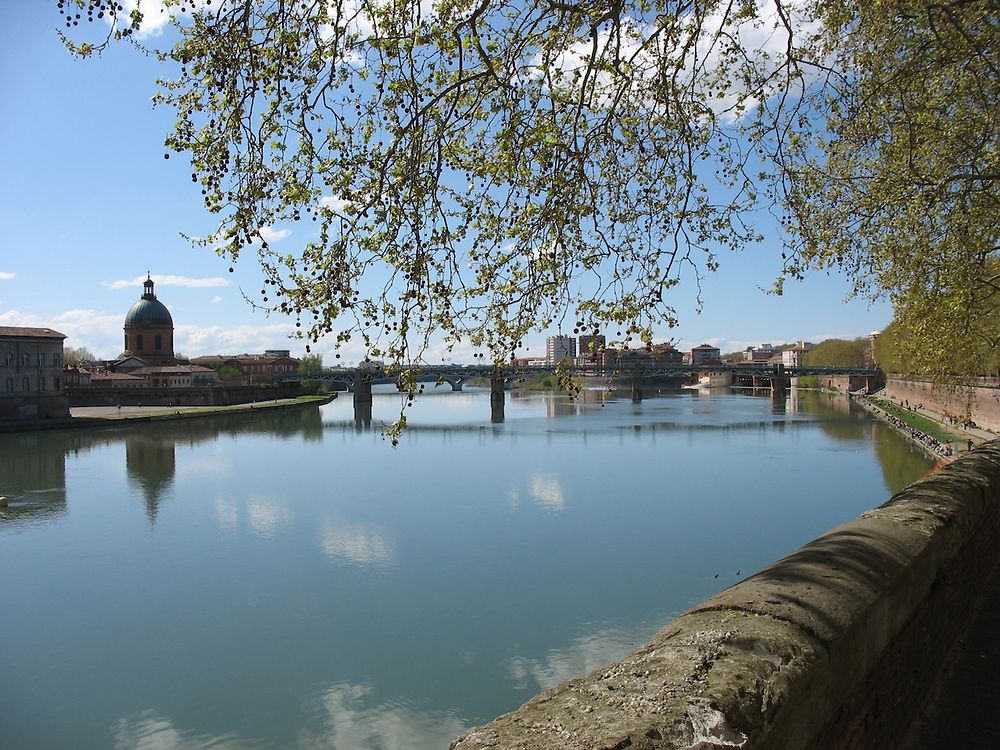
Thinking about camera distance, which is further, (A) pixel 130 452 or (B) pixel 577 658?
(A) pixel 130 452

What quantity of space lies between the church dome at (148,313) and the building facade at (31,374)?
41268mm

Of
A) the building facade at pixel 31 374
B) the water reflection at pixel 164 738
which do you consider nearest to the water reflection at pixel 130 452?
the building facade at pixel 31 374

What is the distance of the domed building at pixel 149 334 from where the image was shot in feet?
320

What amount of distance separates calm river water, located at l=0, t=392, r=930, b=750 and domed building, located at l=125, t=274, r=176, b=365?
6420cm

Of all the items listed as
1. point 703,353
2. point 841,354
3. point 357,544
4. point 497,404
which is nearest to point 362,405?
point 497,404

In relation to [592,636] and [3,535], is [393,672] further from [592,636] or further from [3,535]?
[3,535]

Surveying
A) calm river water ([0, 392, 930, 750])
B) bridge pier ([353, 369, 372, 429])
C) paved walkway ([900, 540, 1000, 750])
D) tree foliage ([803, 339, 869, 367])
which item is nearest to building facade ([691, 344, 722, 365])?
tree foliage ([803, 339, 869, 367])

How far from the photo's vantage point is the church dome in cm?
9838

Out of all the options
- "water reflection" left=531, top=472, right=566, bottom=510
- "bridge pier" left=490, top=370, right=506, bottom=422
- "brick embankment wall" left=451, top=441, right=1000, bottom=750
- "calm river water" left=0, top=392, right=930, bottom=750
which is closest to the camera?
"brick embankment wall" left=451, top=441, right=1000, bottom=750

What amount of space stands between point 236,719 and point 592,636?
5.33 metres

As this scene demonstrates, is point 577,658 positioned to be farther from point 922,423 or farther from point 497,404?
point 497,404

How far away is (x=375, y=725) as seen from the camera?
31.9ft

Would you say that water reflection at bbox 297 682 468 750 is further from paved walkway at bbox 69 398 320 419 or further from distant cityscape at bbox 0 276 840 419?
paved walkway at bbox 69 398 320 419

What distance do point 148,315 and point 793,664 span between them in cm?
10694
